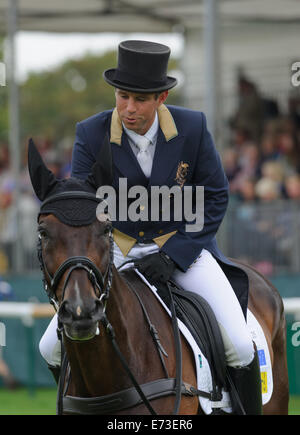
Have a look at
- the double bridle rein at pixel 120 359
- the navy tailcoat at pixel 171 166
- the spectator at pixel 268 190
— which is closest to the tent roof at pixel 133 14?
the spectator at pixel 268 190

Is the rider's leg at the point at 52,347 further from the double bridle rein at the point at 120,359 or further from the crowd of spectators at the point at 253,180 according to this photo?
the crowd of spectators at the point at 253,180

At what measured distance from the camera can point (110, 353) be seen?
434 cm

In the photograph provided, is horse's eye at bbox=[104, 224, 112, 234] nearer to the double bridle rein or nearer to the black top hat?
the double bridle rein

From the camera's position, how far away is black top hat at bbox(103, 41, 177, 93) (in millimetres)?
4801

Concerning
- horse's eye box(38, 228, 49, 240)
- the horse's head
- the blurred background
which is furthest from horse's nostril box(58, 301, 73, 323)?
the blurred background

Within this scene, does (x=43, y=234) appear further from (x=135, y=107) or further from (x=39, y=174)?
(x=135, y=107)

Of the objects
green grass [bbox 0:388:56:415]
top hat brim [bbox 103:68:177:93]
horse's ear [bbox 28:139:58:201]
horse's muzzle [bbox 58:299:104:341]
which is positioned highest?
top hat brim [bbox 103:68:177:93]

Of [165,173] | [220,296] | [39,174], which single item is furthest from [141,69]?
[220,296]

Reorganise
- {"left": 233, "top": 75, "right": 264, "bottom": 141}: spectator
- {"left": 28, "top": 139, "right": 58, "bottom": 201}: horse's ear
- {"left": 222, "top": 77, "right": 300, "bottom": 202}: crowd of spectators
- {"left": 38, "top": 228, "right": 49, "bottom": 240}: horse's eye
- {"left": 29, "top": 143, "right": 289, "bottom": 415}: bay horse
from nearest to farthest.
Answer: {"left": 29, "top": 143, "right": 289, "bottom": 415}: bay horse → {"left": 38, "top": 228, "right": 49, "bottom": 240}: horse's eye → {"left": 28, "top": 139, "right": 58, "bottom": 201}: horse's ear → {"left": 222, "top": 77, "right": 300, "bottom": 202}: crowd of spectators → {"left": 233, "top": 75, "right": 264, "bottom": 141}: spectator

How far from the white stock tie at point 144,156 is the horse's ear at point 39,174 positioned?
900mm

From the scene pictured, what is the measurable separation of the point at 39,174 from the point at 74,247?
0.50 metres

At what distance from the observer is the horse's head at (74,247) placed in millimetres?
3818
